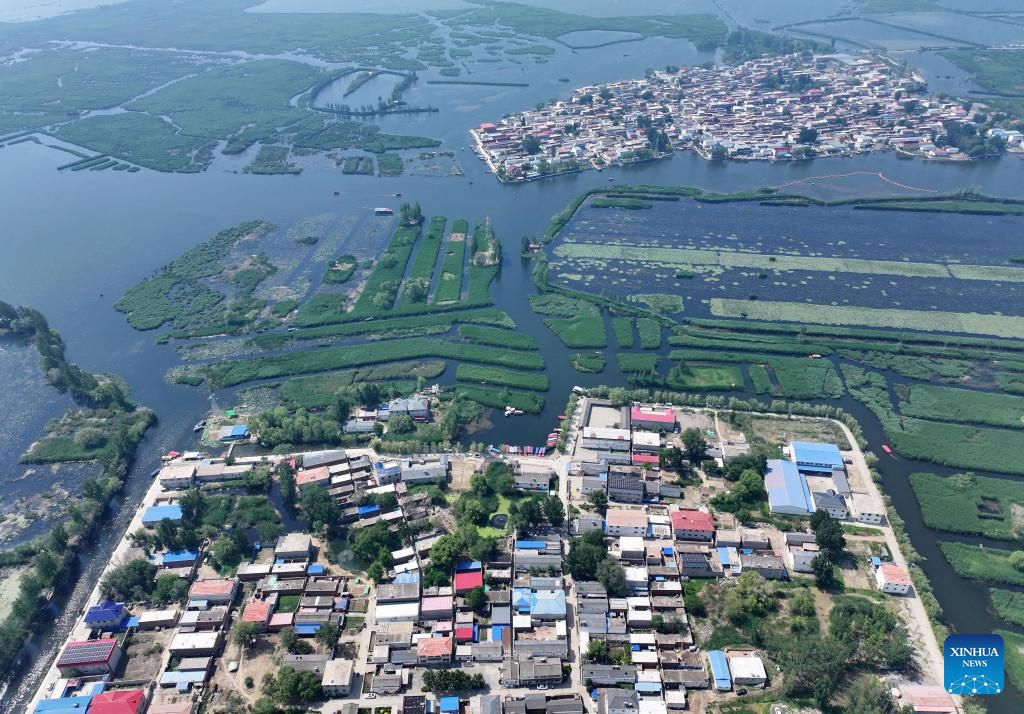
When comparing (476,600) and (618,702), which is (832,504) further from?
(476,600)

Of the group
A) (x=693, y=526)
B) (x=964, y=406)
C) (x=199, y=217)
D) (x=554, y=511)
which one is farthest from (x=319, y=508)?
(x=199, y=217)

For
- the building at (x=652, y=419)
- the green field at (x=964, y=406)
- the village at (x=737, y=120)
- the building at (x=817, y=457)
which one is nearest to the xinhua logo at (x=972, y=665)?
the building at (x=817, y=457)

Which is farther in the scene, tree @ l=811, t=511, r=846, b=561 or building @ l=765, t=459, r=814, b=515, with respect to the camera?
building @ l=765, t=459, r=814, b=515

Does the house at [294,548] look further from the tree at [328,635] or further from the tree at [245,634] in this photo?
the tree at [328,635]

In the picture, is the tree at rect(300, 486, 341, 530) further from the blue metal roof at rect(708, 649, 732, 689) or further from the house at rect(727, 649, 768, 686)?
the house at rect(727, 649, 768, 686)

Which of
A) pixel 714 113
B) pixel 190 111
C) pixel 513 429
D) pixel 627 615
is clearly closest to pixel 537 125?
pixel 714 113

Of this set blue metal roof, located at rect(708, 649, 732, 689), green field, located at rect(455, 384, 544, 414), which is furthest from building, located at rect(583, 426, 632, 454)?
blue metal roof, located at rect(708, 649, 732, 689)
